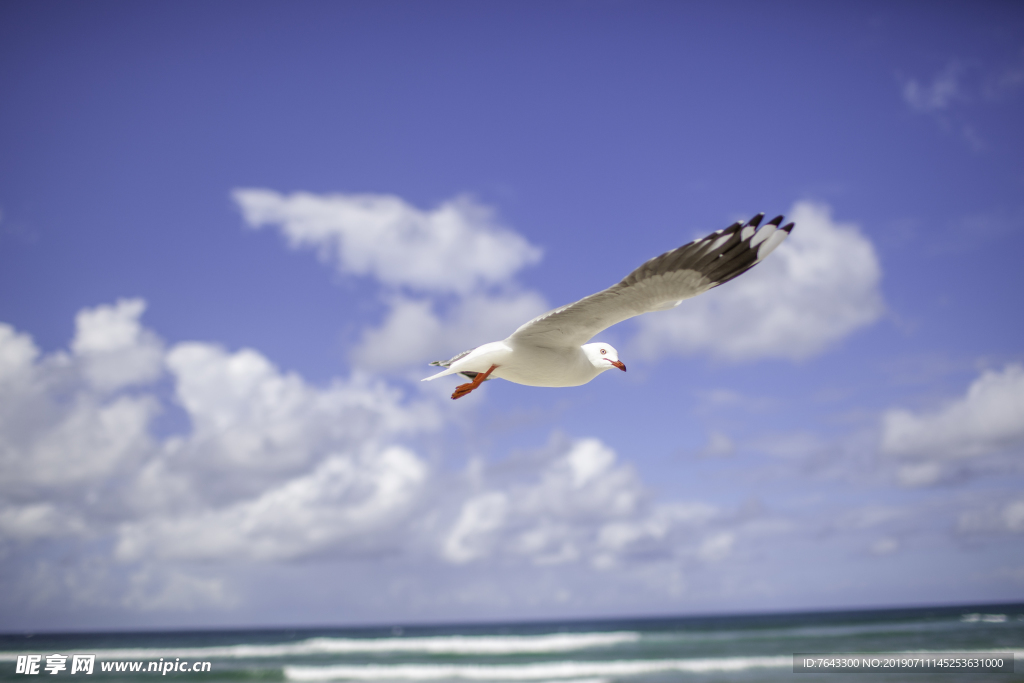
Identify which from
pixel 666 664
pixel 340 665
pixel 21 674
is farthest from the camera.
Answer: pixel 340 665

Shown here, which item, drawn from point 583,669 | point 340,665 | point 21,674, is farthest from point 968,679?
point 21,674

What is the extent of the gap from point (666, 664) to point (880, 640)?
11432 mm

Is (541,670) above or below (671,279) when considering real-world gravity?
below

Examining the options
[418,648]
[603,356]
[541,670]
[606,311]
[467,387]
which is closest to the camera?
[606,311]

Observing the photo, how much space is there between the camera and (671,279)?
16.7ft

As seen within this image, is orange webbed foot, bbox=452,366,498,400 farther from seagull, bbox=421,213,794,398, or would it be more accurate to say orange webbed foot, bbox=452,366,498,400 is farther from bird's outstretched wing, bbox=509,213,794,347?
bird's outstretched wing, bbox=509,213,794,347

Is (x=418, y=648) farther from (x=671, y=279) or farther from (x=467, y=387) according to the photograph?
(x=671, y=279)

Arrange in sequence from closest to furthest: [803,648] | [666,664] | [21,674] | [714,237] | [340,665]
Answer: [714,237] < [21,674] < [666,664] < [340,665] < [803,648]

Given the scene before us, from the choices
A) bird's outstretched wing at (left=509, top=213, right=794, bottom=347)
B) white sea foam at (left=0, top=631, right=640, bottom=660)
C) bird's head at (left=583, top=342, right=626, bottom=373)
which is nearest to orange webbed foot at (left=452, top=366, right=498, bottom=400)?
bird's outstretched wing at (left=509, top=213, right=794, bottom=347)

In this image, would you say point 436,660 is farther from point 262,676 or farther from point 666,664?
point 666,664

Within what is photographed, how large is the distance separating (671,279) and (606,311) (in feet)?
1.74

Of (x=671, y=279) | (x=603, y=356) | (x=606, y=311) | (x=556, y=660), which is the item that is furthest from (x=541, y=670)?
(x=671, y=279)

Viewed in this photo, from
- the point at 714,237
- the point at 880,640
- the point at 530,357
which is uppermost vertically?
the point at 714,237

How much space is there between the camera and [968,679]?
46.5ft
